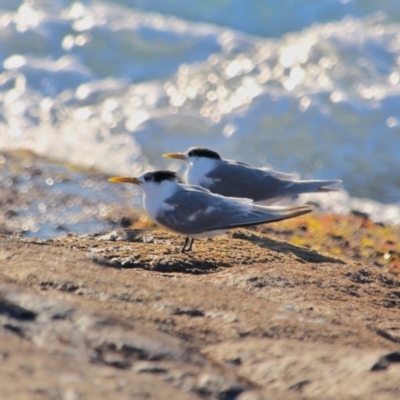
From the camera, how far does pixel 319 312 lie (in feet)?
12.9

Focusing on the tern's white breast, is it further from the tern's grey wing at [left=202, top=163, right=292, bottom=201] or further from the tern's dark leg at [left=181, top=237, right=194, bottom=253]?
the tern's grey wing at [left=202, top=163, right=292, bottom=201]

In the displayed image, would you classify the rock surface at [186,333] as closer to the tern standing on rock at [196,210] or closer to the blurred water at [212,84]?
the tern standing on rock at [196,210]

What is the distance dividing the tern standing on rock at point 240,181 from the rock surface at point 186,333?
273cm

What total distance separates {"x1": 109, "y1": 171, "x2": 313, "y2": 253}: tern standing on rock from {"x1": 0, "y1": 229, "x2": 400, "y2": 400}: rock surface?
1.22m

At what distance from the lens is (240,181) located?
7.49 meters

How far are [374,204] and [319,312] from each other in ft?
23.5

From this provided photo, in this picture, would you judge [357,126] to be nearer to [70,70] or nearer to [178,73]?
[178,73]

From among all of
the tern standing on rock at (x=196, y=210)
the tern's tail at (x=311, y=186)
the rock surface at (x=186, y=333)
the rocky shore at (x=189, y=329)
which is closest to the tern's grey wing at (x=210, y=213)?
the tern standing on rock at (x=196, y=210)

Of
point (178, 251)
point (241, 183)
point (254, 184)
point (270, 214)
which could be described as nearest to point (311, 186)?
point (254, 184)

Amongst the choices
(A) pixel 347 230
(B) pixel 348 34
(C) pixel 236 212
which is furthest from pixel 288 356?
(B) pixel 348 34

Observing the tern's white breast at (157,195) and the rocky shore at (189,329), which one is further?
the tern's white breast at (157,195)

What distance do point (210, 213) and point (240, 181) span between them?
149cm

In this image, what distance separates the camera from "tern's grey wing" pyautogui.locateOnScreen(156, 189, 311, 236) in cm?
598

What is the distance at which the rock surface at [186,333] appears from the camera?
2.91 m
